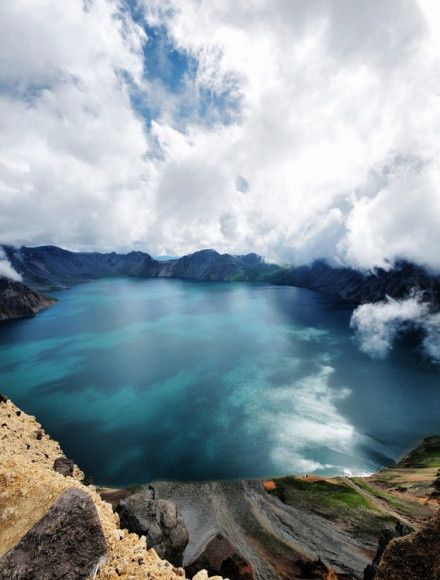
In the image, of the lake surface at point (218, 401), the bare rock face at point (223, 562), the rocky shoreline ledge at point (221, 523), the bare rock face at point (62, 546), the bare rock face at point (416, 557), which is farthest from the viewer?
the lake surface at point (218, 401)

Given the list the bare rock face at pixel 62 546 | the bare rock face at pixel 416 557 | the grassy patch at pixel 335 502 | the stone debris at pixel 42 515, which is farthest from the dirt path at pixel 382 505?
the bare rock face at pixel 62 546

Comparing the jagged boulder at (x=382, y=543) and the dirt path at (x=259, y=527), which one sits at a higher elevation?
the jagged boulder at (x=382, y=543)

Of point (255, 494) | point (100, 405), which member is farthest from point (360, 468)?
point (100, 405)

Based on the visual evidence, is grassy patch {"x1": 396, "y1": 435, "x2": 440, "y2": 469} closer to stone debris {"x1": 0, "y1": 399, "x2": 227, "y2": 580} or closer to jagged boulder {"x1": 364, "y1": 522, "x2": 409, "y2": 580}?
jagged boulder {"x1": 364, "y1": 522, "x2": 409, "y2": 580}

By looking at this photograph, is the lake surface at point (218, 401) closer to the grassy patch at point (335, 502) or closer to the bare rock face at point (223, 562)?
the grassy patch at point (335, 502)

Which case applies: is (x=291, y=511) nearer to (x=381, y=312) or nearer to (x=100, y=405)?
(x=100, y=405)

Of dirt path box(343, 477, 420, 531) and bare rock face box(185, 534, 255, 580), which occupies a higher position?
dirt path box(343, 477, 420, 531)

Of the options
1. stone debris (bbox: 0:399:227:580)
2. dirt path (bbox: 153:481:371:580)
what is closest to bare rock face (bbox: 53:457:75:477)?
dirt path (bbox: 153:481:371:580)
